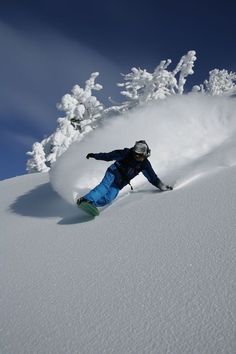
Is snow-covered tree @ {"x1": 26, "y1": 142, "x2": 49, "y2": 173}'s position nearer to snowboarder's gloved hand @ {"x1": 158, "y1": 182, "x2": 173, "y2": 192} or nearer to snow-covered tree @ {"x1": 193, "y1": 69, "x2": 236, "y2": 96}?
snow-covered tree @ {"x1": 193, "y1": 69, "x2": 236, "y2": 96}

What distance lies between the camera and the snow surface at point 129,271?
5.28ft

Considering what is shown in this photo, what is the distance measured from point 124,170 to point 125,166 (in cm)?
5

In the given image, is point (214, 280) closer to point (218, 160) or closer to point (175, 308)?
point (175, 308)

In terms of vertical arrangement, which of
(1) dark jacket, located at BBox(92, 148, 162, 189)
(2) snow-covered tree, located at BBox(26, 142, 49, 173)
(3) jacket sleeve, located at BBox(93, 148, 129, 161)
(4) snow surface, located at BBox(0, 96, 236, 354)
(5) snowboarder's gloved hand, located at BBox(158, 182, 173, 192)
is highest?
(2) snow-covered tree, located at BBox(26, 142, 49, 173)

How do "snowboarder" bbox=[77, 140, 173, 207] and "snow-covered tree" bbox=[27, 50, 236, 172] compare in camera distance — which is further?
"snow-covered tree" bbox=[27, 50, 236, 172]

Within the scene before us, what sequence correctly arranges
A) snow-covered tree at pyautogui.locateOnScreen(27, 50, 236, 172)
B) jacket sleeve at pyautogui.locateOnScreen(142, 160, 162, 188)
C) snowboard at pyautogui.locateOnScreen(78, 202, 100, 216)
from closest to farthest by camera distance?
1. snowboard at pyautogui.locateOnScreen(78, 202, 100, 216)
2. jacket sleeve at pyautogui.locateOnScreen(142, 160, 162, 188)
3. snow-covered tree at pyautogui.locateOnScreen(27, 50, 236, 172)

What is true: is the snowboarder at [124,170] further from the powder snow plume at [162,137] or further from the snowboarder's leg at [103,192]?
the powder snow plume at [162,137]

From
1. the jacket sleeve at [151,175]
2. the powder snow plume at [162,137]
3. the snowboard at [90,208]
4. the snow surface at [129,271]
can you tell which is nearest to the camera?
the snow surface at [129,271]

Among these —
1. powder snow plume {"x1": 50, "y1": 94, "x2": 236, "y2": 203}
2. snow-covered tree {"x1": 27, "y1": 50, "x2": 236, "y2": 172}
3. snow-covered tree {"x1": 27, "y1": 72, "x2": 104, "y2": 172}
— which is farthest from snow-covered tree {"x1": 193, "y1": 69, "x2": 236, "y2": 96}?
powder snow plume {"x1": 50, "y1": 94, "x2": 236, "y2": 203}

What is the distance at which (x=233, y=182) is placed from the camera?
3605 mm

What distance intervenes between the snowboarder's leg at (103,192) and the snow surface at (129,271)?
0.40 feet

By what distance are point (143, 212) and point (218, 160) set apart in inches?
67.5

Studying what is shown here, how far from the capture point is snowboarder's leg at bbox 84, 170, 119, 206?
12.8ft

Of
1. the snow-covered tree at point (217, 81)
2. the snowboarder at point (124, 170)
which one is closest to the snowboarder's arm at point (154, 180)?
the snowboarder at point (124, 170)
